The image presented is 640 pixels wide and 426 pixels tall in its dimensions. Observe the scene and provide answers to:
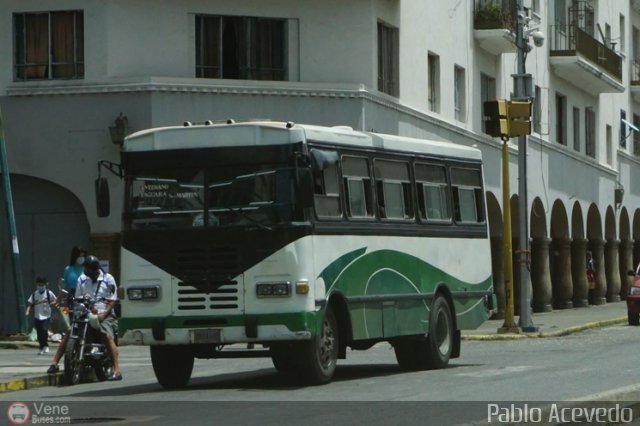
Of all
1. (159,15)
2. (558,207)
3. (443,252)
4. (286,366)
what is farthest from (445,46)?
(286,366)

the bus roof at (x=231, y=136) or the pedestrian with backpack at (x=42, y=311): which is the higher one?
the bus roof at (x=231, y=136)

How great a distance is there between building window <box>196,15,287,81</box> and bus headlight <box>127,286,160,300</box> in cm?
1514

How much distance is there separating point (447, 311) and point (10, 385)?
19.9ft

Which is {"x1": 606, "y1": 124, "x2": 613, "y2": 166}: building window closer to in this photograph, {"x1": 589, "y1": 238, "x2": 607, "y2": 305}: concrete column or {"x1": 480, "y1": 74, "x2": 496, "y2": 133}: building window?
{"x1": 589, "y1": 238, "x2": 607, "y2": 305}: concrete column

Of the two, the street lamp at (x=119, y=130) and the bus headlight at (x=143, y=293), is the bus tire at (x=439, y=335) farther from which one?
the street lamp at (x=119, y=130)

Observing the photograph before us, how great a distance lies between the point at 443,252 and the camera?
23062mm

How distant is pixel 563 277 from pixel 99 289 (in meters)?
32.3

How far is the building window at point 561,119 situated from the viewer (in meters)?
51.3

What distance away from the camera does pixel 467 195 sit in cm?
2395

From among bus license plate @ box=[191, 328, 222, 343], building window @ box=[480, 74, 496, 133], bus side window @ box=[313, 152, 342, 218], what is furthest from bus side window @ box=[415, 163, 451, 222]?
building window @ box=[480, 74, 496, 133]

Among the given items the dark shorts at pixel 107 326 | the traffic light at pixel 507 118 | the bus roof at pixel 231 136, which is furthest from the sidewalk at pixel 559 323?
the bus roof at pixel 231 136

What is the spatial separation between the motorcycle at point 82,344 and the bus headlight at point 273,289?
3.56 meters

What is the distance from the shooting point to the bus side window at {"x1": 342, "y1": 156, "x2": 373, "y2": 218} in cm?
2041

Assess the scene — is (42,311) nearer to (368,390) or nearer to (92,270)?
(92,270)
